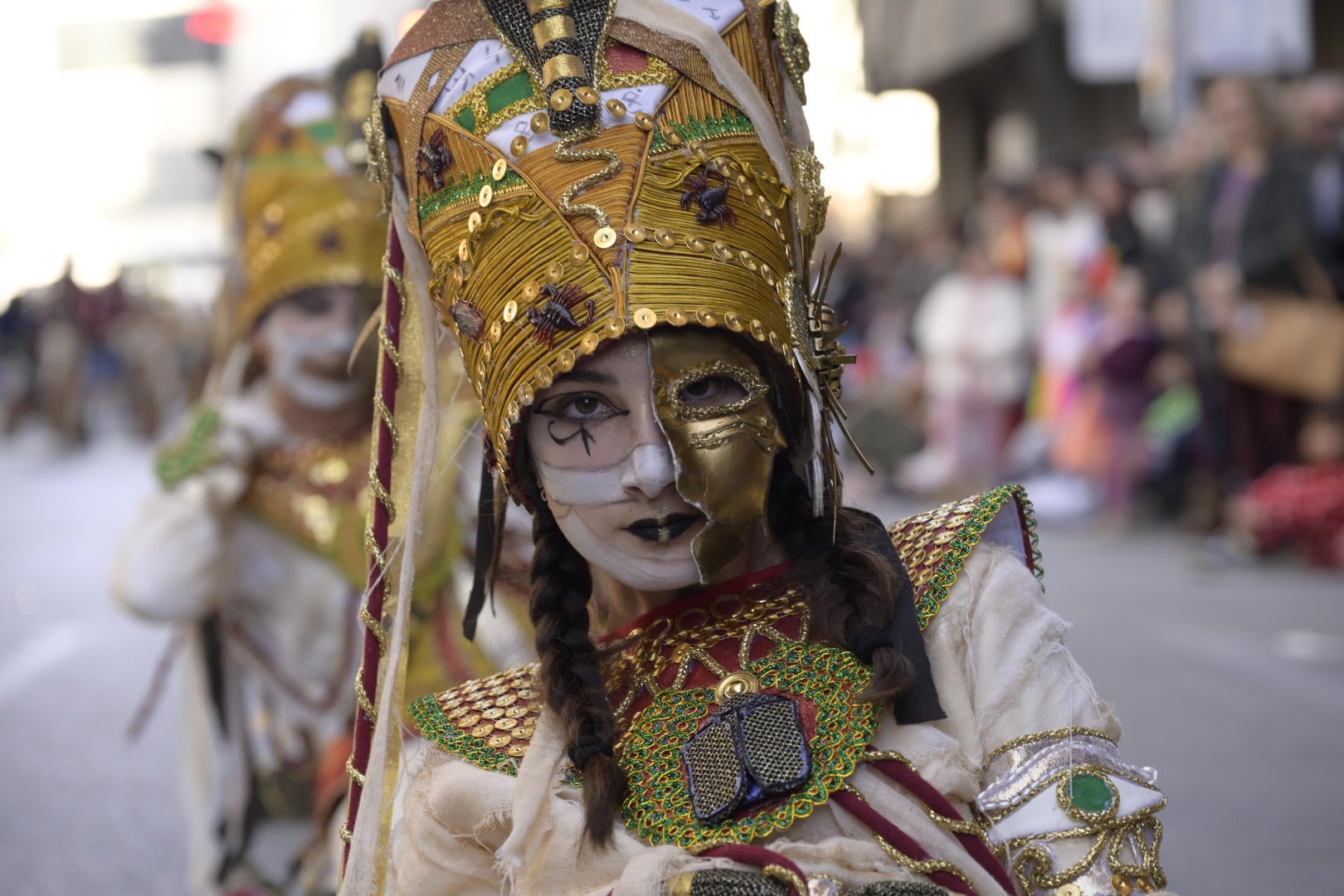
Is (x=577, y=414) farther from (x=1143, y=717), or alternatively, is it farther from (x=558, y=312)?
(x=1143, y=717)

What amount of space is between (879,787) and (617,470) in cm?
51

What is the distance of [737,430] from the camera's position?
7.36 ft

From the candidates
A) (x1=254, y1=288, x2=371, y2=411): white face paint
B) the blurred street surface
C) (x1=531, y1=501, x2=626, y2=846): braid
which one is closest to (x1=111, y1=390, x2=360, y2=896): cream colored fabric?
(x1=254, y1=288, x2=371, y2=411): white face paint

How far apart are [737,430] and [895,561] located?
0.29 m

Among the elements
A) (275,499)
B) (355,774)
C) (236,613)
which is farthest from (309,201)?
(355,774)

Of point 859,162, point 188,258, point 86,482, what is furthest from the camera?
point 188,258

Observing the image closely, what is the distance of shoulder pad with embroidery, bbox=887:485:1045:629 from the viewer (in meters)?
2.32

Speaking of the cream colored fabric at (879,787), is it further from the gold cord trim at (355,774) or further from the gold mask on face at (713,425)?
the gold mask on face at (713,425)

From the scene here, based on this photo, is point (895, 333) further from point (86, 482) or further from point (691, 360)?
point (691, 360)

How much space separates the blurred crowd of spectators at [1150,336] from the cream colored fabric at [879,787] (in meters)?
6.42

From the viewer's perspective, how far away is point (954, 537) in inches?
92.9

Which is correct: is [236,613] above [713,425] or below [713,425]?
below

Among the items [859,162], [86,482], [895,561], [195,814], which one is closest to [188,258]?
[859,162]

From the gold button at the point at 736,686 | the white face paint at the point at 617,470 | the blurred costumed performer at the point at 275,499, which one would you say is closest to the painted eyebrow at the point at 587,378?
the white face paint at the point at 617,470
